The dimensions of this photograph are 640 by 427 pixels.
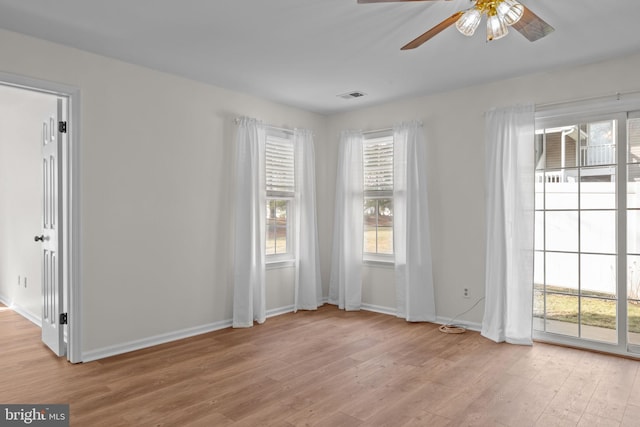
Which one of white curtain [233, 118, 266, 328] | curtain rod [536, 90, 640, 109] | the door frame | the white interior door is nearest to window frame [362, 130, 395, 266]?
white curtain [233, 118, 266, 328]

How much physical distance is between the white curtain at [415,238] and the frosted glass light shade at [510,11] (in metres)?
2.56

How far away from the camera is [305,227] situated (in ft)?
18.2

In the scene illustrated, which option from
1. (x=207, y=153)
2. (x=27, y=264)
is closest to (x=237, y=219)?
(x=207, y=153)

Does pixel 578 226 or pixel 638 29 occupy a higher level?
pixel 638 29

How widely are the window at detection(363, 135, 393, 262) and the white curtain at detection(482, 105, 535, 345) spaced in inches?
54.7

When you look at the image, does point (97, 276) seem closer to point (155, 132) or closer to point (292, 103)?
point (155, 132)

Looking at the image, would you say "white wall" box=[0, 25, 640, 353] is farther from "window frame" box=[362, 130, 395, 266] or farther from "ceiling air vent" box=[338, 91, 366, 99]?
"ceiling air vent" box=[338, 91, 366, 99]

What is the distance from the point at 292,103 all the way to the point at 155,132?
189cm

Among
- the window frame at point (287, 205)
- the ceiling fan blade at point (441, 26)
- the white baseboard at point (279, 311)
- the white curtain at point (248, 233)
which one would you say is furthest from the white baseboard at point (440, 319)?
the ceiling fan blade at point (441, 26)

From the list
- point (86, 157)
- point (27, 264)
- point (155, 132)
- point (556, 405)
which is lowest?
point (556, 405)

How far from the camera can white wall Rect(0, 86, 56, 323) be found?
4812 mm

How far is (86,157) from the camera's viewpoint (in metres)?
3.64

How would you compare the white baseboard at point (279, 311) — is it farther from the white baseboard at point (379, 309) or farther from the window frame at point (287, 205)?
the white baseboard at point (379, 309)

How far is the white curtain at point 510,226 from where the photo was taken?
4.15 meters
